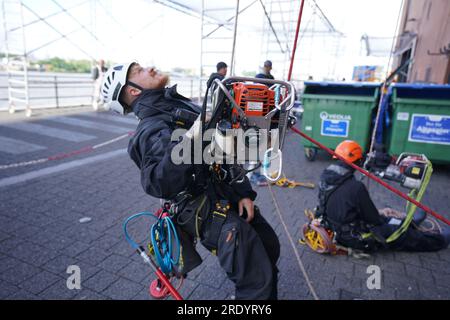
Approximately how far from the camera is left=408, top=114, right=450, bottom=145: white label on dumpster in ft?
20.4

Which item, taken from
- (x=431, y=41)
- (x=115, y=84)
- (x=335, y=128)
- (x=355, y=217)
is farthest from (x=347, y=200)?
(x=431, y=41)

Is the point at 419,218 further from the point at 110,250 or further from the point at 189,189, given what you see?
the point at 110,250

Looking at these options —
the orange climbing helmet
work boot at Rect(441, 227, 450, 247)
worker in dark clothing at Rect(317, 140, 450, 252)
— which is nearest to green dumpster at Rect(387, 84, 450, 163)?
work boot at Rect(441, 227, 450, 247)

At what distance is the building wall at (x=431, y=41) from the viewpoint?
354 inches

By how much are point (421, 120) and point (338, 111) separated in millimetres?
1665

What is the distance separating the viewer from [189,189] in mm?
2094

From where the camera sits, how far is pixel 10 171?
219 inches

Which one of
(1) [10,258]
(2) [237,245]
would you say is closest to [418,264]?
(2) [237,245]

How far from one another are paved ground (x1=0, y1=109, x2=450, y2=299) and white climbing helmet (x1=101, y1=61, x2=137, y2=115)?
1.73m
